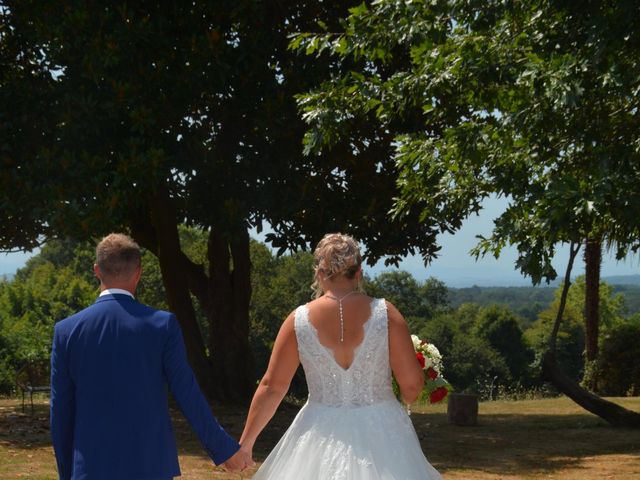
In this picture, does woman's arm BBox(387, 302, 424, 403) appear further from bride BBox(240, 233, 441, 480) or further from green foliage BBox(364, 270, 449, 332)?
green foliage BBox(364, 270, 449, 332)

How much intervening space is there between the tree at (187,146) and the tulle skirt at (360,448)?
10522 mm

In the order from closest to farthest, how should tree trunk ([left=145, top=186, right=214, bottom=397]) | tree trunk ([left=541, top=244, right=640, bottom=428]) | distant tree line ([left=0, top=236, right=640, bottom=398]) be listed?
tree trunk ([left=541, top=244, right=640, bottom=428]), tree trunk ([left=145, top=186, right=214, bottom=397]), distant tree line ([left=0, top=236, right=640, bottom=398])

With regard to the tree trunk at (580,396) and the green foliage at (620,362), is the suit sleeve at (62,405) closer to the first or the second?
the tree trunk at (580,396)

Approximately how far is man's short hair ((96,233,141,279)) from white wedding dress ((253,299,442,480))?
1205 mm

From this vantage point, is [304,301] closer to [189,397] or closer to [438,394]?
[438,394]

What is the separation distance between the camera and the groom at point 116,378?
5.33 metres

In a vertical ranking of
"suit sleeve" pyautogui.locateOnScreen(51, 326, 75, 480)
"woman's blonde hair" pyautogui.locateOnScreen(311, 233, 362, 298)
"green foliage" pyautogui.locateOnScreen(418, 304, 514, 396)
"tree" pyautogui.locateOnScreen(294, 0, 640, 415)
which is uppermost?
"tree" pyautogui.locateOnScreen(294, 0, 640, 415)

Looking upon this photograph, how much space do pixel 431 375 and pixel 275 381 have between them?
5145 mm

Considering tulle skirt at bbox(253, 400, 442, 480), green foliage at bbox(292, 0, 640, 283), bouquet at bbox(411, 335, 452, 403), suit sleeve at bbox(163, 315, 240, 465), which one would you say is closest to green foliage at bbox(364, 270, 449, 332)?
green foliage at bbox(292, 0, 640, 283)

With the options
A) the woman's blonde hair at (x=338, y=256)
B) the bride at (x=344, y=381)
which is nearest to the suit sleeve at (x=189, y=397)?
the bride at (x=344, y=381)

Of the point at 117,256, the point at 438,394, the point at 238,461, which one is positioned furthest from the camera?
the point at 438,394

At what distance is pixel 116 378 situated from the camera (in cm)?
532

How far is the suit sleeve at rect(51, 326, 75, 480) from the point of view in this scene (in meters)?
5.41

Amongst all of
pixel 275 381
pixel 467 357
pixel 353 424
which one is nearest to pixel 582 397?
pixel 353 424
